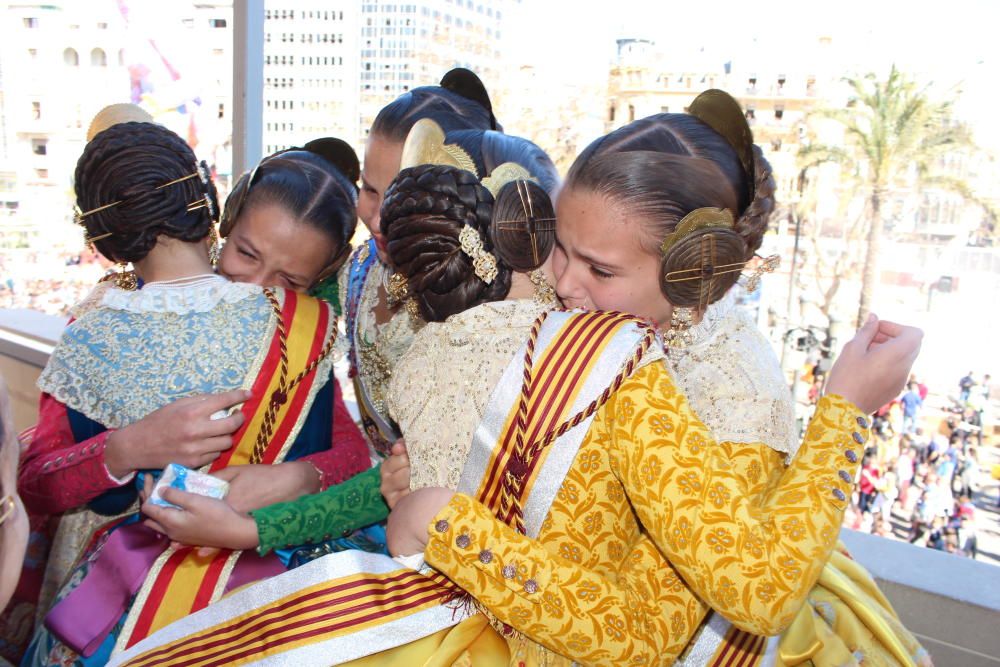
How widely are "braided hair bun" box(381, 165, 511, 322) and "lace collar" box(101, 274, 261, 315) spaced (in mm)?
384

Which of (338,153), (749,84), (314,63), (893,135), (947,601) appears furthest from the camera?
(749,84)

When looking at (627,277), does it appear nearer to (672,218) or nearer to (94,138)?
(672,218)

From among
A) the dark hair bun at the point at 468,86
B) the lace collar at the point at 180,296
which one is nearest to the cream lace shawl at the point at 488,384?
the lace collar at the point at 180,296

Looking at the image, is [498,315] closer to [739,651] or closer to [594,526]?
[594,526]

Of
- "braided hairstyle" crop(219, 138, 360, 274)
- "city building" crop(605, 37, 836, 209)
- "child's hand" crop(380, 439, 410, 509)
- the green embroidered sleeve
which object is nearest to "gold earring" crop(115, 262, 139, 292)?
"braided hairstyle" crop(219, 138, 360, 274)

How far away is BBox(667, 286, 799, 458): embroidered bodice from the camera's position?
1116 mm

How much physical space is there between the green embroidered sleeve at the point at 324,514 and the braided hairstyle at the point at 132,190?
1.67 ft

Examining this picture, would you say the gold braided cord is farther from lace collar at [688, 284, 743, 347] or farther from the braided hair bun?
lace collar at [688, 284, 743, 347]

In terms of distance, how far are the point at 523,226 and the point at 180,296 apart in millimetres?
615

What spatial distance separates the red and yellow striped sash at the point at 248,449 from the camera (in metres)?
1.25

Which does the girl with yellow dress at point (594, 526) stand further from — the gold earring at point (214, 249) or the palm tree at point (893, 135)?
the palm tree at point (893, 135)

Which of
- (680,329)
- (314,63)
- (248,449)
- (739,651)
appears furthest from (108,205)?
(314,63)

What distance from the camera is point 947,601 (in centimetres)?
202

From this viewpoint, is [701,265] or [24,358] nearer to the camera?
[701,265]
